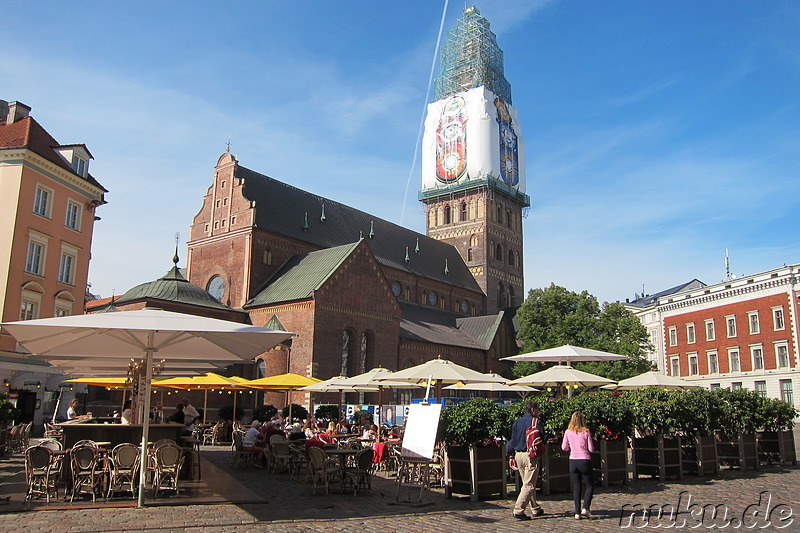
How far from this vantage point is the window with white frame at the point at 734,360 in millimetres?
46703

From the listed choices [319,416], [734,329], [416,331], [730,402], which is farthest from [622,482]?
[734,329]

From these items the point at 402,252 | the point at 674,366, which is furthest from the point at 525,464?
the point at 402,252

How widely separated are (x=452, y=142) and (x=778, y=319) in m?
38.9

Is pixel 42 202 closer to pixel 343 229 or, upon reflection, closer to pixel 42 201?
pixel 42 201

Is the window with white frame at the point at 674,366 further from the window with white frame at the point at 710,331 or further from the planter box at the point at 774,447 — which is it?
the planter box at the point at 774,447

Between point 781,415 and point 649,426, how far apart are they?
20.4ft

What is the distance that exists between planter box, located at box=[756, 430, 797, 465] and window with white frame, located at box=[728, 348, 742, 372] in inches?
1197

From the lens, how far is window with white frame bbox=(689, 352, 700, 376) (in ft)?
165

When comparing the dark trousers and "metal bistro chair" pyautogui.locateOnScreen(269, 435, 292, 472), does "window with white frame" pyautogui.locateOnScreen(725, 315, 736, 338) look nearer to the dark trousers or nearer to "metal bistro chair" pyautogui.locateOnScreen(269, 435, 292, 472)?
"metal bistro chair" pyautogui.locateOnScreen(269, 435, 292, 472)

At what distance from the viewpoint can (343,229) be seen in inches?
2084

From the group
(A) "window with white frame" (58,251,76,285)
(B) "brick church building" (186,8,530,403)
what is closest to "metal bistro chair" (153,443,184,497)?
(A) "window with white frame" (58,251,76,285)

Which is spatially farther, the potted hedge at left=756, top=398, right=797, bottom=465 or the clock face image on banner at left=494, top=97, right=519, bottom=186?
the clock face image on banner at left=494, top=97, right=519, bottom=186

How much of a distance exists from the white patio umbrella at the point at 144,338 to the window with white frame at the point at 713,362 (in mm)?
43158

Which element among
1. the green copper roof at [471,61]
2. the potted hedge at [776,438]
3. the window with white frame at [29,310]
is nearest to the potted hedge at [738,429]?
the potted hedge at [776,438]
